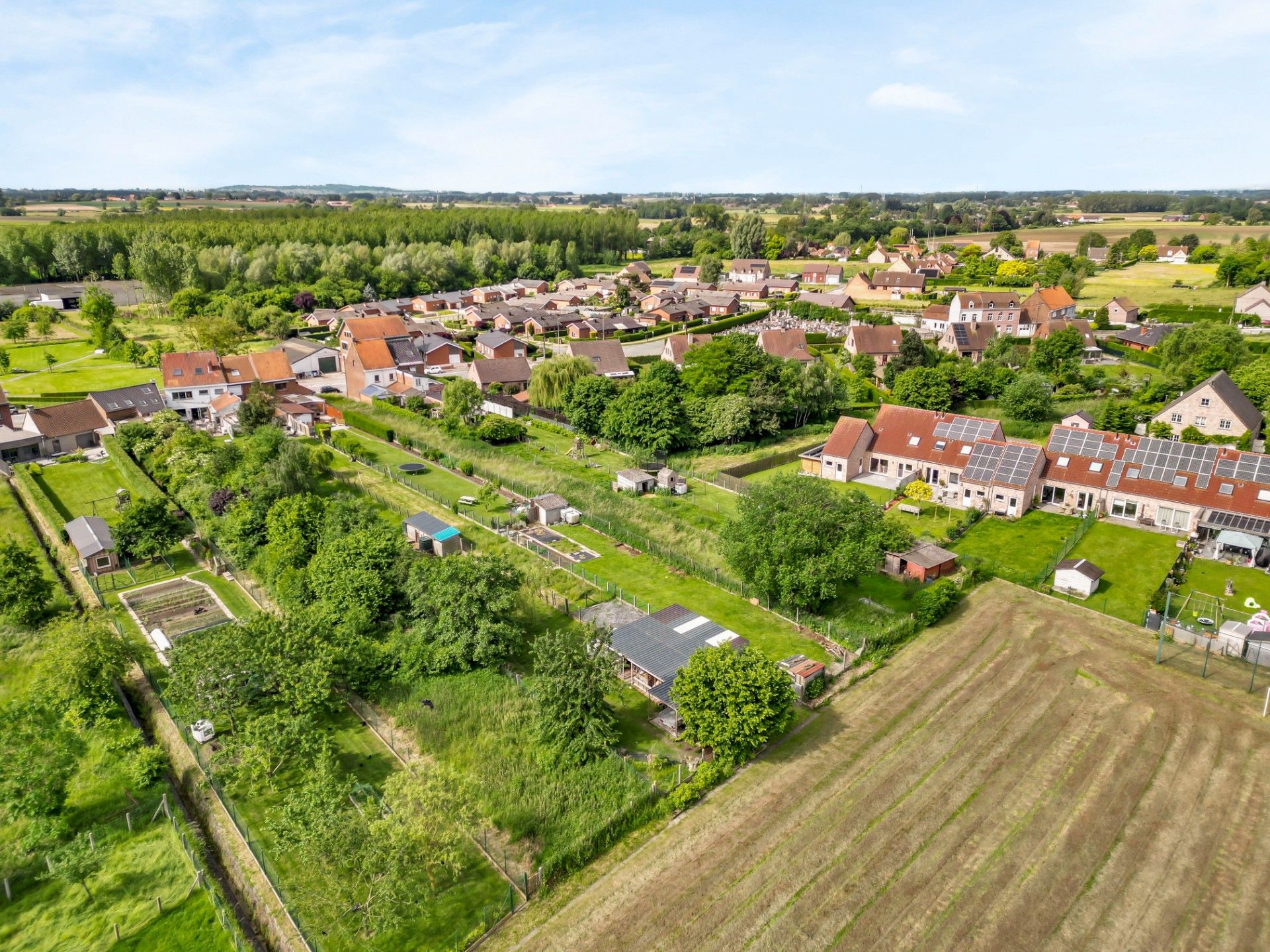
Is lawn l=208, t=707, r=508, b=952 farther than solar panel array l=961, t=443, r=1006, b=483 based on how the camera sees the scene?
No

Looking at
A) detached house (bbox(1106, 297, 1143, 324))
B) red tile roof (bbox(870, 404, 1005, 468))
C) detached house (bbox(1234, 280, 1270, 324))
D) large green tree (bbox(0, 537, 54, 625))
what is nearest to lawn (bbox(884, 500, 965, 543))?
red tile roof (bbox(870, 404, 1005, 468))

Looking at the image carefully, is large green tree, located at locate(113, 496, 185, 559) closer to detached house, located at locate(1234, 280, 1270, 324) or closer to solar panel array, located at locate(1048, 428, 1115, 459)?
solar panel array, located at locate(1048, 428, 1115, 459)

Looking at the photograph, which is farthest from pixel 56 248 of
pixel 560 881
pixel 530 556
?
pixel 560 881

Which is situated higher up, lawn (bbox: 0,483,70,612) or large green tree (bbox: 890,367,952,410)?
large green tree (bbox: 890,367,952,410)

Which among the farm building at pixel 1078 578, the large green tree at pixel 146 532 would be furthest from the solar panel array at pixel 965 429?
the large green tree at pixel 146 532

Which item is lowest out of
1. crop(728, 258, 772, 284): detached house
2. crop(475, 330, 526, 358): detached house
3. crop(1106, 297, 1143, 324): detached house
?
crop(475, 330, 526, 358): detached house

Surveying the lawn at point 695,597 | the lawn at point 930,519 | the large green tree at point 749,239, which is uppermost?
the large green tree at point 749,239

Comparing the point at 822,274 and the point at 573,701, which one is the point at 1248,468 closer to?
the point at 573,701

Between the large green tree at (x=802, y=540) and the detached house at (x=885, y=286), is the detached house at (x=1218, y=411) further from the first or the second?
the detached house at (x=885, y=286)
